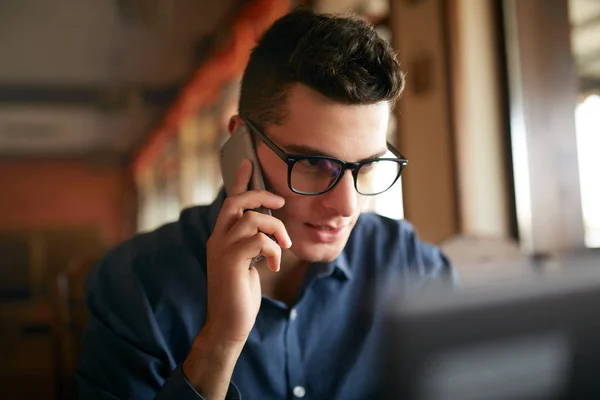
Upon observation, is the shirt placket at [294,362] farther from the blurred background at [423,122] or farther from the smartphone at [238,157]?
the blurred background at [423,122]

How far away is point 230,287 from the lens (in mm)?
560

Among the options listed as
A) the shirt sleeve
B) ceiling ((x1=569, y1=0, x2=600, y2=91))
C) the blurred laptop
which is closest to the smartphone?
the shirt sleeve

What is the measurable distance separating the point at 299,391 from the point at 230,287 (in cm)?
21

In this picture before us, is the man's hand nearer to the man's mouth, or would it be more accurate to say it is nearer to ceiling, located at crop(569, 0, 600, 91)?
the man's mouth

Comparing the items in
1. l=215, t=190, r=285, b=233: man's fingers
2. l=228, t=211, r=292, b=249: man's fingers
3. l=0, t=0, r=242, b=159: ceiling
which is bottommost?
l=228, t=211, r=292, b=249: man's fingers

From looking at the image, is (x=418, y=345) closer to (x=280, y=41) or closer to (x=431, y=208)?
(x=280, y=41)

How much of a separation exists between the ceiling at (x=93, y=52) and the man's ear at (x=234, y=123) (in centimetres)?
77

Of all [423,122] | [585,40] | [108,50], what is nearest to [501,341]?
[423,122]

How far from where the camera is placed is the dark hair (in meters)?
0.59

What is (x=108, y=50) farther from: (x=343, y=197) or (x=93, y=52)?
(x=343, y=197)

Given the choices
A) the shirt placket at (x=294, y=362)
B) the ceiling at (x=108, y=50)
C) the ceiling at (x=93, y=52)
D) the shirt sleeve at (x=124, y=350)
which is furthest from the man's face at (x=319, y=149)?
the ceiling at (x=93, y=52)

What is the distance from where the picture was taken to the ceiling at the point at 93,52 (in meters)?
1.48

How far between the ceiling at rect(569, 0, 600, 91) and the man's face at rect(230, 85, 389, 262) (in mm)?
1201

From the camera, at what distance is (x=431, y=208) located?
128 centimetres
